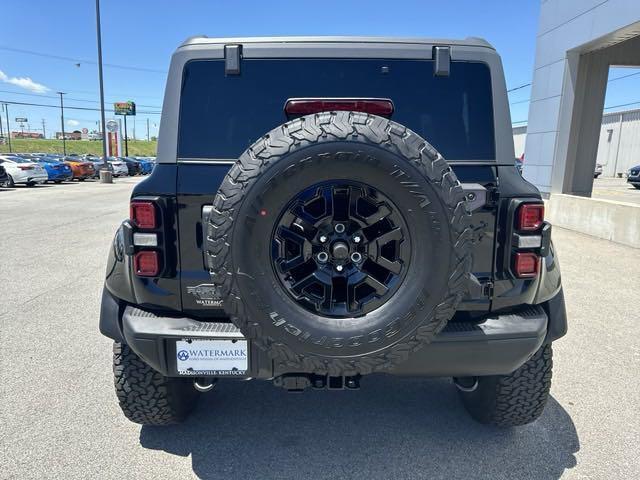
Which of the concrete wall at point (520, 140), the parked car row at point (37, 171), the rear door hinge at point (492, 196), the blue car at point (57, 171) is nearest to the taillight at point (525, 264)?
the rear door hinge at point (492, 196)

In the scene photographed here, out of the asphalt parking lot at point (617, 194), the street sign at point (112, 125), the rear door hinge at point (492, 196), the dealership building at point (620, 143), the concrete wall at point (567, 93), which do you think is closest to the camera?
the rear door hinge at point (492, 196)

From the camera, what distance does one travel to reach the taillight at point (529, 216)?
2.06 m

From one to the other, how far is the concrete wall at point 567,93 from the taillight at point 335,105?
9921mm

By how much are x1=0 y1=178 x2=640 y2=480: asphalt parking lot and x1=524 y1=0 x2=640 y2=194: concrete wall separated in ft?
26.0

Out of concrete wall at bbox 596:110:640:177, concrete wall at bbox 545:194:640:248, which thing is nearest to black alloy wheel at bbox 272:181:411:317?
concrete wall at bbox 545:194:640:248

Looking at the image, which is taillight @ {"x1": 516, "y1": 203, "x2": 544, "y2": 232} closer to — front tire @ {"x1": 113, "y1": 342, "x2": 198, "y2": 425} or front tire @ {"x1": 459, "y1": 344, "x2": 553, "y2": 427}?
front tire @ {"x1": 459, "y1": 344, "x2": 553, "y2": 427}

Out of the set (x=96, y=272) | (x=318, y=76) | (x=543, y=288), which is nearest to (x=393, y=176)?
(x=318, y=76)

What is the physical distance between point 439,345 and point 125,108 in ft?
203

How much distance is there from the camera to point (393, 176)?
1734 mm

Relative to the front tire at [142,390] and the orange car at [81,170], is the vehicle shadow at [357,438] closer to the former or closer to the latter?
Answer: the front tire at [142,390]

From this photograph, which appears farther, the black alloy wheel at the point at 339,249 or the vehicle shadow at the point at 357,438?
the vehicle shadow at the point at 357,438

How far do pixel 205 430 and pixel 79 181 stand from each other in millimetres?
28462

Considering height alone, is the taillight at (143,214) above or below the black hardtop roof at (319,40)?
below

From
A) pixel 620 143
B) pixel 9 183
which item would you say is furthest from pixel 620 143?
pixel 9 183
